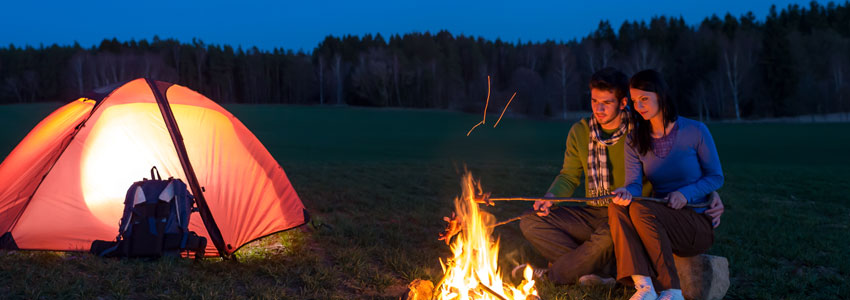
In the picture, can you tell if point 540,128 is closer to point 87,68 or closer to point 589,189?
point 589,189

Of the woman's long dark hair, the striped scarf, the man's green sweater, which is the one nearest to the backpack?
the man's green sweater

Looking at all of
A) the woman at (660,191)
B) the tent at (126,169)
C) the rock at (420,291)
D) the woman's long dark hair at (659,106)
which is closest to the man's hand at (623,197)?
the woman at (660,191)

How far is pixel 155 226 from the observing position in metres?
4.67

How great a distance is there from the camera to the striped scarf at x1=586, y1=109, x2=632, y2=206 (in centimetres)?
386

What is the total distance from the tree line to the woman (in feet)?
137

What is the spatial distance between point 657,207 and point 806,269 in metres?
2.30

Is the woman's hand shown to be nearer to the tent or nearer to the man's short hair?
the man's short hair

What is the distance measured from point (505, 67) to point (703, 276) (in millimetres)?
65302

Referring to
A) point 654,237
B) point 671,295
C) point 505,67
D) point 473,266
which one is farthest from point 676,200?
point 505,67

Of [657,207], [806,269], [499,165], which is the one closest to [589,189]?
[657,207]

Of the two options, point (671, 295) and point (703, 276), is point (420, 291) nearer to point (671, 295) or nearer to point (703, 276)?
point (671, 295)

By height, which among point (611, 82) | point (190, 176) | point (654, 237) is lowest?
point (654, 237)

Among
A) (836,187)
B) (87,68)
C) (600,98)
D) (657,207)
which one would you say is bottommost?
(836,187)

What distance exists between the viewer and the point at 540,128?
3497cm
